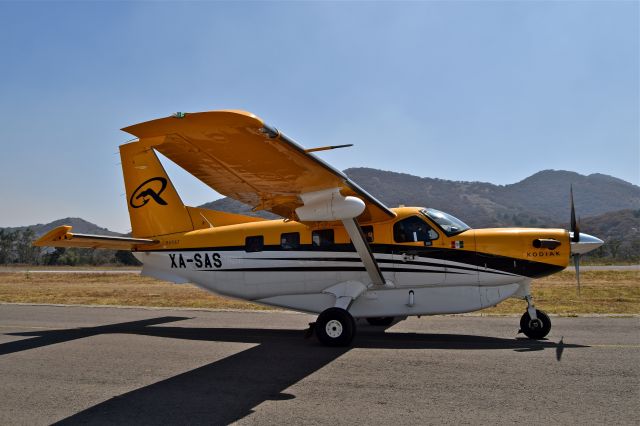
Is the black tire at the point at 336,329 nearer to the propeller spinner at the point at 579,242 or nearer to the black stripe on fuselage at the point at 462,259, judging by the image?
the black stripe on fuselage at the point at 462,259

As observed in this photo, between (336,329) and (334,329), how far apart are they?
38 mm

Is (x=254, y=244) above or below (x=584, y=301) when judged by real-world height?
above

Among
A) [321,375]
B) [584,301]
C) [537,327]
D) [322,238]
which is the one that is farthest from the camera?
[584,301]

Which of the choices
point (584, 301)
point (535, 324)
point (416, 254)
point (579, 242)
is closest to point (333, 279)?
point (416, 254)

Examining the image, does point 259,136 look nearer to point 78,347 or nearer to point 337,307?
point 337,307

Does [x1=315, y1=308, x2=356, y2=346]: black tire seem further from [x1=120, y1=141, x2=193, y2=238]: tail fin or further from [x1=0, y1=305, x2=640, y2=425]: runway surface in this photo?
[x1=120, y1=141, x2=193, y2=238]: tail fin

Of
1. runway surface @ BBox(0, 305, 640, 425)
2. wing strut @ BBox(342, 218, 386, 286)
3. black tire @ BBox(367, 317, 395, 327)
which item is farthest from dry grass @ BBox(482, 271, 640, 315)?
wing strut @ BBox(342, 218, 386, 286)

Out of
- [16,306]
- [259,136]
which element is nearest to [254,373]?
[259,136]

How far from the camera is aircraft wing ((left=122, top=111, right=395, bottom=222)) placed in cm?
628

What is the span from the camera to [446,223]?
10898 mm

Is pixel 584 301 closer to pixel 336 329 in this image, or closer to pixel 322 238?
pixel 322 238

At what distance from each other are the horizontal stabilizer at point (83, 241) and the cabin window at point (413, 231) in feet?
20.0

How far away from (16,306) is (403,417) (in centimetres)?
1600

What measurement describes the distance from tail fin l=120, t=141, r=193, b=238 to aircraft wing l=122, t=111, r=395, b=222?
357 cm
